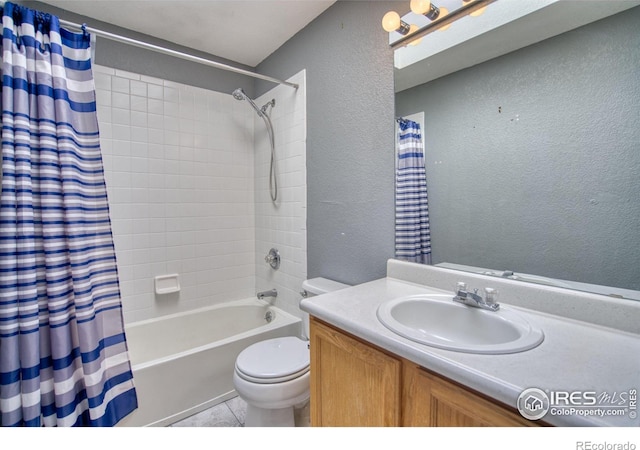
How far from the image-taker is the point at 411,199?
55.0 inches

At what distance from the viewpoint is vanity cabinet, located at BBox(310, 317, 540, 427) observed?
682mm

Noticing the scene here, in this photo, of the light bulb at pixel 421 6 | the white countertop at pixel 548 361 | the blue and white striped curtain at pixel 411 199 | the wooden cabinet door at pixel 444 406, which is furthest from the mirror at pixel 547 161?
the wooden cabinet door at pixel 444 406

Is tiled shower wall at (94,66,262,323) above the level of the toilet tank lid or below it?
above

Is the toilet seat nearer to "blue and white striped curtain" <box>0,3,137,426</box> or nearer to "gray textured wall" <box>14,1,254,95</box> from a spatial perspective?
"blue and white striped curtain" <box>0,3,137,426</box>

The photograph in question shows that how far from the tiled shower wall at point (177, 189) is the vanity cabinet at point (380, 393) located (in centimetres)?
152


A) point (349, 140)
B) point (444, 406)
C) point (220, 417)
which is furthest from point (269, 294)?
point (444, 406)

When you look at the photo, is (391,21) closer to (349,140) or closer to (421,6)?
(421,6)

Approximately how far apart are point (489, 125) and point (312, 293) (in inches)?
47.9

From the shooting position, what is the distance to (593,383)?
617mm

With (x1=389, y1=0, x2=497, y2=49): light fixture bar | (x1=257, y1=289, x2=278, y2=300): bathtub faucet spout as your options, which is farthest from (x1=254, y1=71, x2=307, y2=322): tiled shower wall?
(x1=389, y1=0, x2=497, y2=49): light fixture bar

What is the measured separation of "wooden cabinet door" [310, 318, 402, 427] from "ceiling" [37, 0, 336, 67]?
1.81 meters

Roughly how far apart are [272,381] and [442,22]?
1754 millimetres

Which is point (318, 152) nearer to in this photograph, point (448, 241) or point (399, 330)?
point (448, 241)
